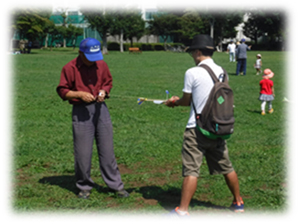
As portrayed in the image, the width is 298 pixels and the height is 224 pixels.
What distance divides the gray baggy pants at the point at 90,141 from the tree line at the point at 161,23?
163 ft

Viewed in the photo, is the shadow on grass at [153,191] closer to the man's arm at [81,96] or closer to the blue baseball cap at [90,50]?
the man's arm at [81,96]

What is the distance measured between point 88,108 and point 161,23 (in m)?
75.5

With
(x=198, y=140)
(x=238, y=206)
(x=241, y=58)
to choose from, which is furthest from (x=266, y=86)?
(x=241, y=58)

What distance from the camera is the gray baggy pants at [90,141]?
207 inches

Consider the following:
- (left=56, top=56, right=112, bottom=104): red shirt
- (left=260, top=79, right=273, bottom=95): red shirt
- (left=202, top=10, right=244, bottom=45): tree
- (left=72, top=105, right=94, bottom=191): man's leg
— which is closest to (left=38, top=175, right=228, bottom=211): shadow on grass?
(left=72, top=105, right=94, bottom=191): man's leg

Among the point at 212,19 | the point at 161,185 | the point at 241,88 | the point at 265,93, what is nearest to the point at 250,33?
the point at 212,19

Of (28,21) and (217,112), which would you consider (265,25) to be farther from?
(217,112)

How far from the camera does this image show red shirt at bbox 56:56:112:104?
5195mm

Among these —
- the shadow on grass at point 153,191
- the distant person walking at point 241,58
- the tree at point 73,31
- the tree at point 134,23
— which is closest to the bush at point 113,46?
the tree at point 134,23

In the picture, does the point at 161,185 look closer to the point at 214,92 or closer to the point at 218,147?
the point at 218,147

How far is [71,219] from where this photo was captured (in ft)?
15.7

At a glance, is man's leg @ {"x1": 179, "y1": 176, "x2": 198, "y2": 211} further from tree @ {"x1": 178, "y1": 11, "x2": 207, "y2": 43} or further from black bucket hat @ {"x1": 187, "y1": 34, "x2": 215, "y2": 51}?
tree @ {"x1": 178, "y1": 11, "x2": 207, "y2": 43}

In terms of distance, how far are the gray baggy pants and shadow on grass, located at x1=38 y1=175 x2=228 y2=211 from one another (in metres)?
0.27
